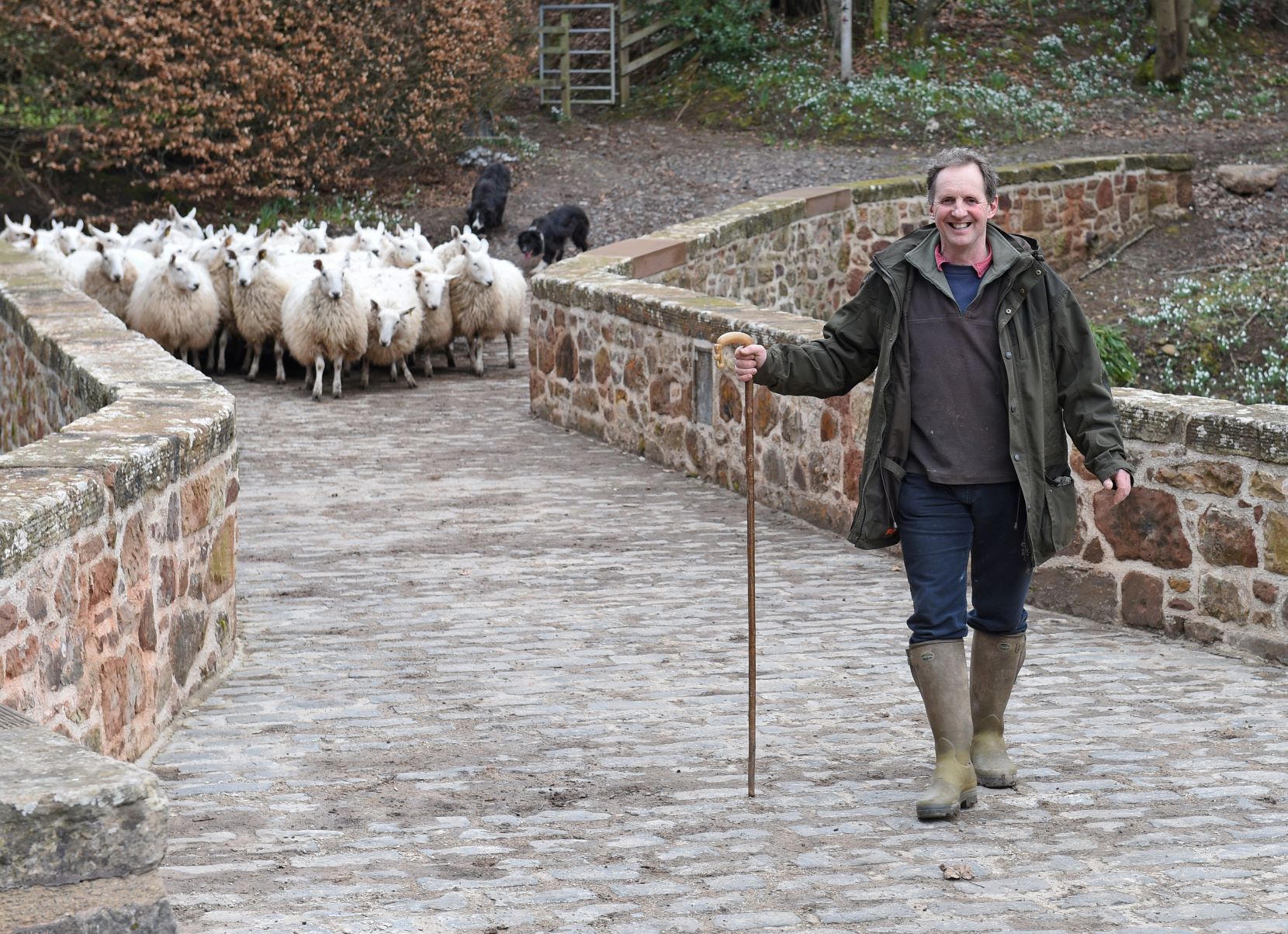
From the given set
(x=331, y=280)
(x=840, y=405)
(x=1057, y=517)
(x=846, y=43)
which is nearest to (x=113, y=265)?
(x=331, y=280)

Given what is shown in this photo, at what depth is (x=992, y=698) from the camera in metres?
5.06

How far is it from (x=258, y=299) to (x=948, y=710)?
10.1 metres

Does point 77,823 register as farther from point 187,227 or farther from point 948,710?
point 187,227

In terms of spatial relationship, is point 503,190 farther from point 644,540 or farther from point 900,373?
point 900,373

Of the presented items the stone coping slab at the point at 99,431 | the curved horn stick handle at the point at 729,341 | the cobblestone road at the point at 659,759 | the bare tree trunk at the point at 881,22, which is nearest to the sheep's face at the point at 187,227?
→ the stone coping slab at the point at 99,431

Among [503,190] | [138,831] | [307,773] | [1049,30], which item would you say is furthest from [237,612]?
[1049,30]

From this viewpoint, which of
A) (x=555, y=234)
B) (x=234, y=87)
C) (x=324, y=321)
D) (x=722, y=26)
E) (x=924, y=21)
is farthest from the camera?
(x=722, y=26)

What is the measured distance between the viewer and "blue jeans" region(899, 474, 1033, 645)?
476cm

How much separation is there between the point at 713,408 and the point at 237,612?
344 centimetres

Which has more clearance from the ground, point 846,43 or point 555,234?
point 846,43

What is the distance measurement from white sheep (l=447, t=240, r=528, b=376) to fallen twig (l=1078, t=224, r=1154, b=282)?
23.5 feet

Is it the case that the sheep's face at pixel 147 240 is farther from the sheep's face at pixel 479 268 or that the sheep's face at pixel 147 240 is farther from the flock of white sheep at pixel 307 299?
the sheep's face at pixel 479 268

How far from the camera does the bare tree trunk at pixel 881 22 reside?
27906 millimetres

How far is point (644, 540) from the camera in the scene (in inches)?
344
